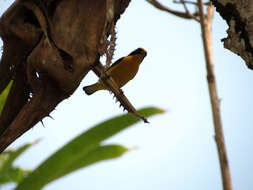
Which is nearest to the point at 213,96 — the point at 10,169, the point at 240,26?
the point at 240,26

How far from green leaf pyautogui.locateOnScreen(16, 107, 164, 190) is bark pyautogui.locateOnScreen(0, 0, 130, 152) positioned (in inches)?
28.7

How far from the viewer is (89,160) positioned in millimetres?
1853

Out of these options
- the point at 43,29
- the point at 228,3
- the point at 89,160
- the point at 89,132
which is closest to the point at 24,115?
the point at 43,29

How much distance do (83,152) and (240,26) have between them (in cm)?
128

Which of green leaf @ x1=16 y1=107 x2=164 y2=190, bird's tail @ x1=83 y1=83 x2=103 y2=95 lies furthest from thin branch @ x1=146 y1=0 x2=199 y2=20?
bird's tail @ x1=83 y1=83 x2=103 y2=95

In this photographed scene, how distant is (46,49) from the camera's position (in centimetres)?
71

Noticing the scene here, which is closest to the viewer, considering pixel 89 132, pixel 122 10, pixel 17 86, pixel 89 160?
pixel 17 86

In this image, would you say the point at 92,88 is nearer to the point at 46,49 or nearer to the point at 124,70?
the point at 124,70

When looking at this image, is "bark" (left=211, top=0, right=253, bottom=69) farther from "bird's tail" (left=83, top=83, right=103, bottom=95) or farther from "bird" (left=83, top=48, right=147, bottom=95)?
"bird's tail" (left=83, top=83, right=103, bottom=95)

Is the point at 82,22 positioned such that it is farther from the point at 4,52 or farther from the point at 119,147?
the point at 119,147

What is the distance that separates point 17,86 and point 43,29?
173 millimetres

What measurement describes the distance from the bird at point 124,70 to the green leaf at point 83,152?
0.37 meters

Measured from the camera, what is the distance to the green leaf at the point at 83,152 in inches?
56.8

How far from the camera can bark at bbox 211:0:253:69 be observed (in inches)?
26.0
